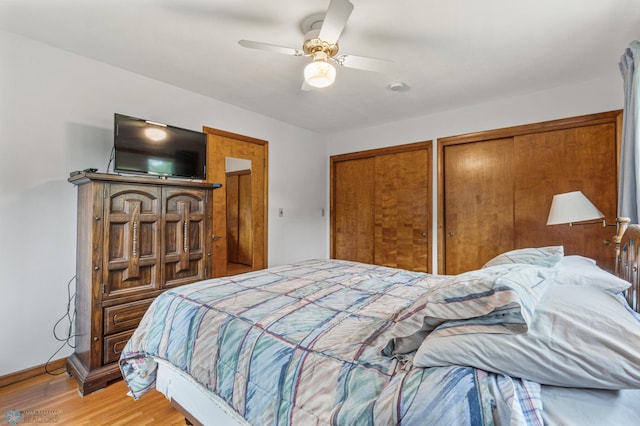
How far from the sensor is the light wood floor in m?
1.71

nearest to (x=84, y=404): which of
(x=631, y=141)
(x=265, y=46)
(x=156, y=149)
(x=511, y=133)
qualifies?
(x=156, y=149)

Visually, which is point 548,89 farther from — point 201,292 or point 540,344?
Answer: point 201,292

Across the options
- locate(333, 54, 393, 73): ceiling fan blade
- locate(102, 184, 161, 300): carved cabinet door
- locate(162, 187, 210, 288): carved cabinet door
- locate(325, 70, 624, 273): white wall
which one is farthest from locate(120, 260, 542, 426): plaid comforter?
locate(325, 70, 624, 273): white wall

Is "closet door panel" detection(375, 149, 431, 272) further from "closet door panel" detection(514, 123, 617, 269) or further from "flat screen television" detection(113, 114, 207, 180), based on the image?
"flat screen television" detection(113, 114, 207, 180)

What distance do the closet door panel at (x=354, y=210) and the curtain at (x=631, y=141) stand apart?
108 inches

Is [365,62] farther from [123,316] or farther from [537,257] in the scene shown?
[123,316]

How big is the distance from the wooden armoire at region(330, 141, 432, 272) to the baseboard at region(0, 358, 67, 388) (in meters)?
3.37

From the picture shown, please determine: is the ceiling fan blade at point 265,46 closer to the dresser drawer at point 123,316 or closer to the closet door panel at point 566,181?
the dresser drawer at point 123,316

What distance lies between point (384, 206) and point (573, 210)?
7.72ft

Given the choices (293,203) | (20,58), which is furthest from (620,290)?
(20,58)

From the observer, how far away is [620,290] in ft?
3.89

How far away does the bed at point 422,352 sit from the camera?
0.70 metres

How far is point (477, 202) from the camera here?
11.5ft

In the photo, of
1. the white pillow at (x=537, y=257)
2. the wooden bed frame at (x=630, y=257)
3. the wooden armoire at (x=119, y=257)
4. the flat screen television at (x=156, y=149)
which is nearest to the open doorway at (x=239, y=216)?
the flat screen television at (x=156, y=149)
